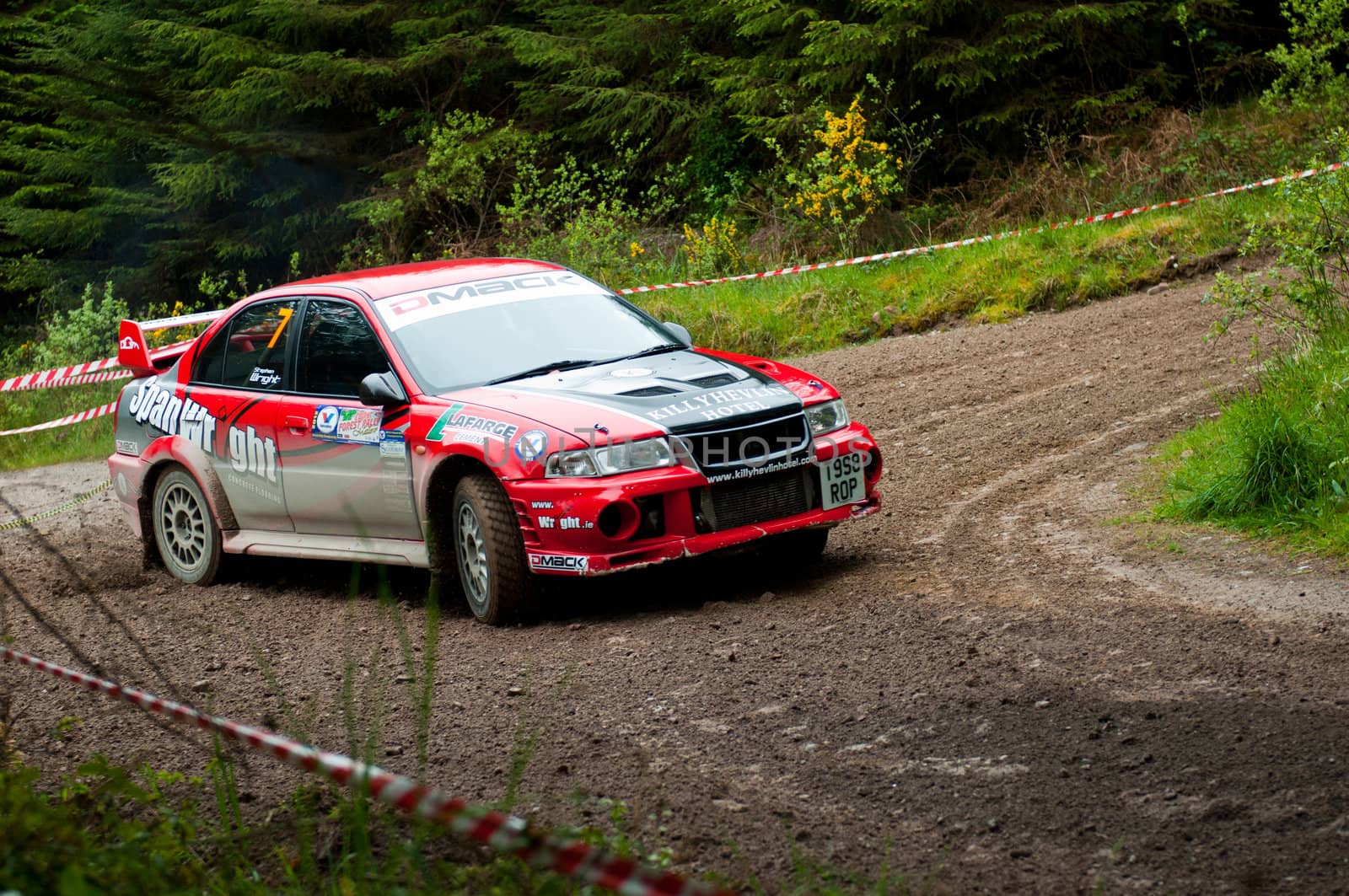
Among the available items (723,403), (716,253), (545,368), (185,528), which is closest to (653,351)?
(545,368)

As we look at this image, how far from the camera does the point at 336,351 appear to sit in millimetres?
7473

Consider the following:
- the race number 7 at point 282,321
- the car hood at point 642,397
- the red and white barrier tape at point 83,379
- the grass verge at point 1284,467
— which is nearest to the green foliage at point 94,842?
the car hood at point 642,397

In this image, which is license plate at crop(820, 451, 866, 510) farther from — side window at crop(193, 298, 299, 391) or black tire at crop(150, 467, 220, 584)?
black tire at crop(150, 467, 220, 584)

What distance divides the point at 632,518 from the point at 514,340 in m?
1.48

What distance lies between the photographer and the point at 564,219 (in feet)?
74.7

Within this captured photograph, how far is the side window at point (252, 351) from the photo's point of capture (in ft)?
25.6

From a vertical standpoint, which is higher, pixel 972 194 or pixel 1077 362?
pixel 972 194

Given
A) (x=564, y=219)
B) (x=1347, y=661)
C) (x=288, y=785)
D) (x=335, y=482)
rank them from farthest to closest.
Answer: (x=564, y=219)
(x=335, y=482)
(x=1347, y=661)
(x=288, y=785)

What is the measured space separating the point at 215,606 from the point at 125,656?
1054 mm

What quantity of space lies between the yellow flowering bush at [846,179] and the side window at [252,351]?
1080 cm

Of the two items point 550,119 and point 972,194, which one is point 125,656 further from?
point 550,119

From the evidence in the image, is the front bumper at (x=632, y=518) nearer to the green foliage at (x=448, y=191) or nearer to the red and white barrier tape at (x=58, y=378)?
the red and white barrier tape at (x=58, y=378)

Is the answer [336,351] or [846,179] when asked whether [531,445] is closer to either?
[336,351]

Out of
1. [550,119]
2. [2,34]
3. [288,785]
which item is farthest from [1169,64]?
[2,34]
